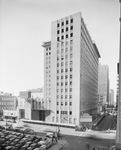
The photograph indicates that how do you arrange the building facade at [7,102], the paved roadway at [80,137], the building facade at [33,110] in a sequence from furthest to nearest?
the building facade at [7,102], the building facade at [33,110], the paved roadway at [80,137]

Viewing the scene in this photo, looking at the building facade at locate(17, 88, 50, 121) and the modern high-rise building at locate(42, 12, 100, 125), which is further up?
the modern high-rise building at locate(42, 12, 100, 125)

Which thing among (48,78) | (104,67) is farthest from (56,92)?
(104,67)

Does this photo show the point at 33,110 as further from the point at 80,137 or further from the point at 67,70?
the point at 80,137

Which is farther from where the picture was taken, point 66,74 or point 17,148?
point 66,74

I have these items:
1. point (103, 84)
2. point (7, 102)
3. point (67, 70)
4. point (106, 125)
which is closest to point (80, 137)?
point (106, 125)

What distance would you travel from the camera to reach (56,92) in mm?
11531

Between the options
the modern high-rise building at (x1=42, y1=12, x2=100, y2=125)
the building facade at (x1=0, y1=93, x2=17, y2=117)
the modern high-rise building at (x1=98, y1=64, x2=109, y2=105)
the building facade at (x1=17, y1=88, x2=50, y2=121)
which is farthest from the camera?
the modern high-rise building at (x1=98, y1=64, x2=109, y2=105)

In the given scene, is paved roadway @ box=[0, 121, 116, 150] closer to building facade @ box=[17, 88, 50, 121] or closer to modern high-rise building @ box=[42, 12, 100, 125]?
modern high-rise building @ box=[42, 12, 100, 125]

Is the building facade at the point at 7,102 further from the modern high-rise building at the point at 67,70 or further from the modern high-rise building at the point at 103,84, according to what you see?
the modern high-rise building at the point at 103,84

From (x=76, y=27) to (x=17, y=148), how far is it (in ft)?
29.5

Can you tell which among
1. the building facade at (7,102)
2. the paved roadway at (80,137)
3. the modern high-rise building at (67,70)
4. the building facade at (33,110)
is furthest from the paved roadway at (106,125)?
the building facade at (7,102)

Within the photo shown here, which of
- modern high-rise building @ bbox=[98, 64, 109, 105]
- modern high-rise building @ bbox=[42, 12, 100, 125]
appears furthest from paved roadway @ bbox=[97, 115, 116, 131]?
modern high-rise building @ bbox=[98, 64, 109, 105]

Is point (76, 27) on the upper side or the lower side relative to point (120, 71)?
upper

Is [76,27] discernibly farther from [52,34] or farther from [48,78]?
[48,78]
